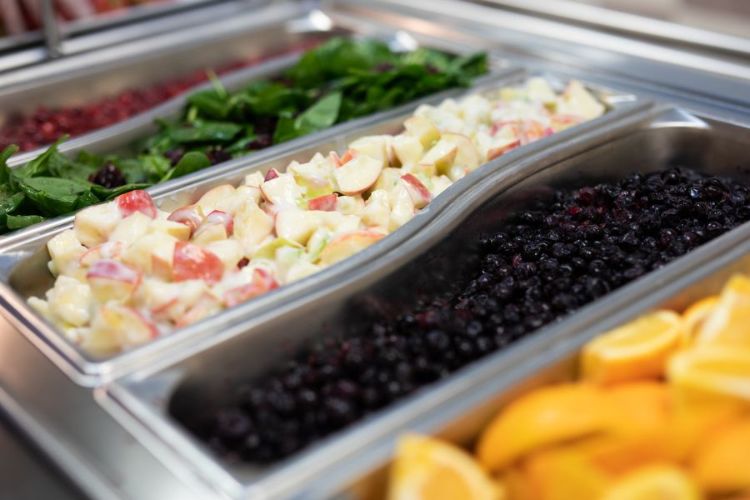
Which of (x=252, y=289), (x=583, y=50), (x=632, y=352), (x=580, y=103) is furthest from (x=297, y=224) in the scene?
(x=583, y=50)

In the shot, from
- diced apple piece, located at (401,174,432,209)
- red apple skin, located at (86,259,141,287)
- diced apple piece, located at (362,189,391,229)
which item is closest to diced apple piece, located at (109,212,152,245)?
red apple skin, located at (86,259,141,287)

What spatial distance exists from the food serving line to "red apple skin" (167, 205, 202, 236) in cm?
14

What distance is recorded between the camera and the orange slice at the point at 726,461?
106cm

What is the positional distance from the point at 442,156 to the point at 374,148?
0.17m

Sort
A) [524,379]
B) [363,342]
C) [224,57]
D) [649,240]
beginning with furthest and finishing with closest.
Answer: [224,57] → [649,240] → [363,342] → [524,379]

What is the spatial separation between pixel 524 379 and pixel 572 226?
1.98ft

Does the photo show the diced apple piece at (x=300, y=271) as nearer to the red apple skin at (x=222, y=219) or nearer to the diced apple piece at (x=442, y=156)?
the red apple skin at (x=222, y=219)

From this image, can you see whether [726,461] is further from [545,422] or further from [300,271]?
[300,271]

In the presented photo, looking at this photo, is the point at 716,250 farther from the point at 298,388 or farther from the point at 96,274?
the point at 96,274

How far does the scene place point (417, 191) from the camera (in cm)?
185

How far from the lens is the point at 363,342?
4.50 feet

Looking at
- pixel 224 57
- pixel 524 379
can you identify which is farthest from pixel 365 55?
pixel 524 379

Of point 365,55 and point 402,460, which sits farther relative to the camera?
point 365,55

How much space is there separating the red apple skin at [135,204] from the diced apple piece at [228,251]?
21 cm
